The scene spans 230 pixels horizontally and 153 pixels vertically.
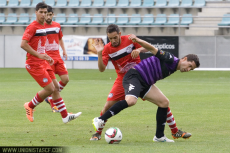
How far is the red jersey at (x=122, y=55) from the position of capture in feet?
22.9

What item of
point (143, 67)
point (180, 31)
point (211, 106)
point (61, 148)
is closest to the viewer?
point (61, 148)

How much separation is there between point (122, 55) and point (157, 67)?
840 mm

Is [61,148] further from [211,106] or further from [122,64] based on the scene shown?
[211,106]

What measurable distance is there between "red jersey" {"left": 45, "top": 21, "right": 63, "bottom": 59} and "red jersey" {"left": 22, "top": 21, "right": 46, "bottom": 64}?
179 centimetres

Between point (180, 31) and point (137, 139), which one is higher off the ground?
point (180, 31)

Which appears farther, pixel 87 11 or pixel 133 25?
pixel 87 11

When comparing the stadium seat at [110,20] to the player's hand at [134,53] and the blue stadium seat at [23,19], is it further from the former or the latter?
the player's hand at [134,53]

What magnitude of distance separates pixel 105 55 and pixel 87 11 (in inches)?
931

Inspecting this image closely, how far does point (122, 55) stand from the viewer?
7016 mm

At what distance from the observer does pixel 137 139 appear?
652 centimetres

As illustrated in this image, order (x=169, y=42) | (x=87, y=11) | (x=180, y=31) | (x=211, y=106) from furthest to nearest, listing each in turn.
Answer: (x=87, y=11) < (x=180, y=31) < (x=169, y=42) < (x=211, y=106)

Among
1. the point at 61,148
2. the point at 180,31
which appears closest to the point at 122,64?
the point at 61,148

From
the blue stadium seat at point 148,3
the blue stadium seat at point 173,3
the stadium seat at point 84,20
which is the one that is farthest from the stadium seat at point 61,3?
the blue stadium seat at point 173,3

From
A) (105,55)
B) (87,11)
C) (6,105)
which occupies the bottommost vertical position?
(6,105)
